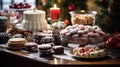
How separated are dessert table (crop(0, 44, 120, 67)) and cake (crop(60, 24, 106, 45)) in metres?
0.10

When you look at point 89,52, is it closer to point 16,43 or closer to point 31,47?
point 31,47

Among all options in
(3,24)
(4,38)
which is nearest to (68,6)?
(3,24)

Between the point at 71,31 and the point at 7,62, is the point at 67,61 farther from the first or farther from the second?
the point at 7,62

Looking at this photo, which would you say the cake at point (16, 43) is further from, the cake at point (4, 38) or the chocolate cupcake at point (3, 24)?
the chocolate cupcake at point (3, 24)

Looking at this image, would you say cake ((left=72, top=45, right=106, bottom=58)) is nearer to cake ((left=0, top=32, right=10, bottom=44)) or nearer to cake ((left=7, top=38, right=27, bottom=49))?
cake ((left=7, top=38, right=27, bottom=49))

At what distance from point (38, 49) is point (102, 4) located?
1159 mm

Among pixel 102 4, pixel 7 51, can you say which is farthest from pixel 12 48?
pixel 102 4

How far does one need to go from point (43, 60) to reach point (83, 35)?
0.42m

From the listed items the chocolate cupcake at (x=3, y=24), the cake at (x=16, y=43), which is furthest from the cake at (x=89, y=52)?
the chocolate cupcake at (x=3, y=24)

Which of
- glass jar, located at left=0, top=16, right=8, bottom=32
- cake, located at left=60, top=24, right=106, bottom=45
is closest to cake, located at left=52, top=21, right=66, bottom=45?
cake, located at left=60, top=24, right=106, bottom=45

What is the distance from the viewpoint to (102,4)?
3.34m

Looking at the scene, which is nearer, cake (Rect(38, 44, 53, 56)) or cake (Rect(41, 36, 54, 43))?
cake (Rect(38, 44, 53, 56))

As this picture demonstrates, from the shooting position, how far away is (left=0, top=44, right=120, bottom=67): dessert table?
2186mm

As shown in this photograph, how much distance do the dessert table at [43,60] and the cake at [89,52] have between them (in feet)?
0.11
